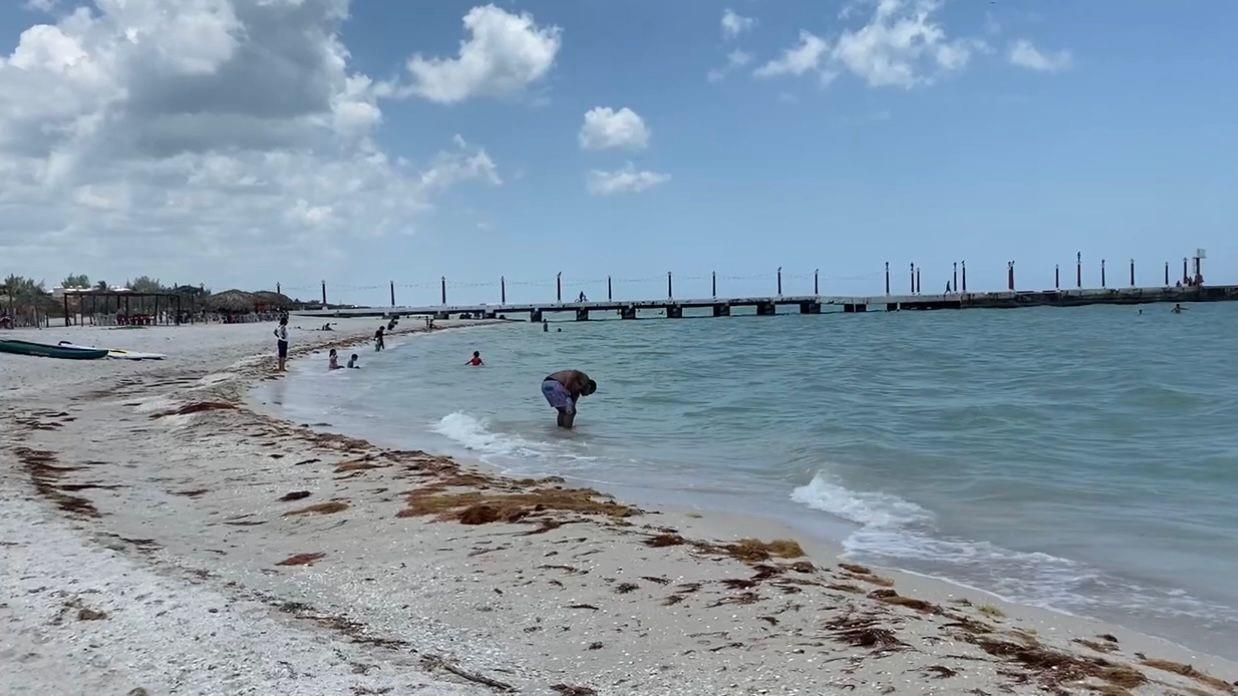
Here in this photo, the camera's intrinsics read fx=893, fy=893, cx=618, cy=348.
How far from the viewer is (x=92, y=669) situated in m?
3.52

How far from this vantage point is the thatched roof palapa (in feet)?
207

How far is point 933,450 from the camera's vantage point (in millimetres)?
12156

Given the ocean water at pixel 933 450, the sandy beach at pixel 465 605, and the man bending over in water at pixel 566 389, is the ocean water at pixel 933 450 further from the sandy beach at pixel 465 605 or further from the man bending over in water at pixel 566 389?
the sandy beach at pixel 465 605

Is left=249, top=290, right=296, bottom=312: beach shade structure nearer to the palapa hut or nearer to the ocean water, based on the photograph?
the palapa hut

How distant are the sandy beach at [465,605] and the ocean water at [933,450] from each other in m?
1.08

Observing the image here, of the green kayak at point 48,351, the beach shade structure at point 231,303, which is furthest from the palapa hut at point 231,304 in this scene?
the green kayak at point 48,351

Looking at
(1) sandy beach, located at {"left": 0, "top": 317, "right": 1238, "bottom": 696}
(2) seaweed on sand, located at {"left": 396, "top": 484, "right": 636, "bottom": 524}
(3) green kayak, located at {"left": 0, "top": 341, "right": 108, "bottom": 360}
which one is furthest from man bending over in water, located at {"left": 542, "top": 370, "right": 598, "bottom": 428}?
(3) green kayak, located at {"left": 0, "top": 341, "right": 108, "bottom": 360}

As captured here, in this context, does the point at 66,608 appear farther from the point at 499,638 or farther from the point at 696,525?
the point at 696,525

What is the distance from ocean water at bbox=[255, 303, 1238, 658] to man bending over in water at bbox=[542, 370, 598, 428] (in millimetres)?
362

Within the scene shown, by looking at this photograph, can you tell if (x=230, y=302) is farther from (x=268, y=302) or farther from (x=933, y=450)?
(x=933, y=450)

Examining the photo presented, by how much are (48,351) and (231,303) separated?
1699 inches

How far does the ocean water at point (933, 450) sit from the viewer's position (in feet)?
21.5

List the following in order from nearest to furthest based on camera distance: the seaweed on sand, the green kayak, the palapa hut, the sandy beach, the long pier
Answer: the sandy beach
the seaweed on sand
the green kayak
the palapa hut
the long pier

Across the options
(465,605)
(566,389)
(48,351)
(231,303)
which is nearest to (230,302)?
(231,303)
